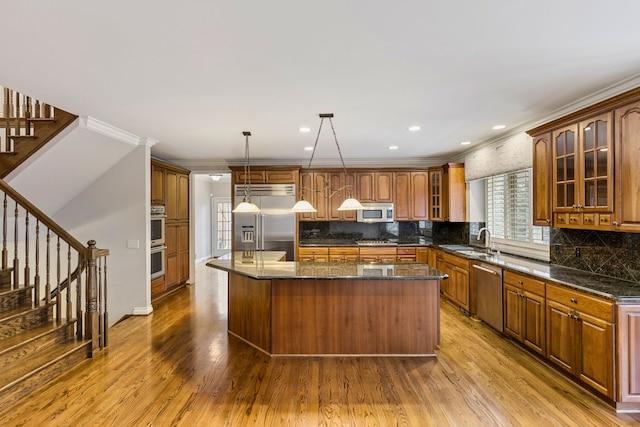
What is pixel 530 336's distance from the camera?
328cm

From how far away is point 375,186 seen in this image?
21.0ft

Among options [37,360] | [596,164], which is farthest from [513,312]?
[37,360]

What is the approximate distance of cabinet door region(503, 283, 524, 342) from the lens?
136 inches

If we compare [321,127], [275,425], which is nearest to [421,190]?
[321,127]

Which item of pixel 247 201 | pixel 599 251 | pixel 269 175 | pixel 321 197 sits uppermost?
pixel 269 175

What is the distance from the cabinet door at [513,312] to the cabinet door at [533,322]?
56mm

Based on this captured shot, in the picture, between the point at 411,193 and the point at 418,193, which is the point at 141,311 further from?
the point at 418,193

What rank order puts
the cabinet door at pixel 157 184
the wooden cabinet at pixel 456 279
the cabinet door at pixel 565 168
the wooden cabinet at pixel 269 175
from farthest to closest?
1. the wooden cabinet at pixel 269 175
2. the cabinet door at pixel 157 184
3. the wooden cabinet at pixel 456 279
4. the cabinet door at pixel 565 168

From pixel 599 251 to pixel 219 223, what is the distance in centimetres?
926

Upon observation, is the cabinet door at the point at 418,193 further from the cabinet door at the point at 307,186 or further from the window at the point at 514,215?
the cabinet door at the point at 307,186

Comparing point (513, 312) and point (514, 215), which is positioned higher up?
point (514, 215)

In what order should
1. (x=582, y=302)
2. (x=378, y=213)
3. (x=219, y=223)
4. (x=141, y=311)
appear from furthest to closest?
(x=219, y=223), (x=378, y=213), (x=141, y=311), (x=582, y=302)

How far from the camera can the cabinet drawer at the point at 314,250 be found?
6113 millimetres

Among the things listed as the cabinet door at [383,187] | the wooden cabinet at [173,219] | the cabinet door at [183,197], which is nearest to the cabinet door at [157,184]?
the wooden cabinet at [173,219]
